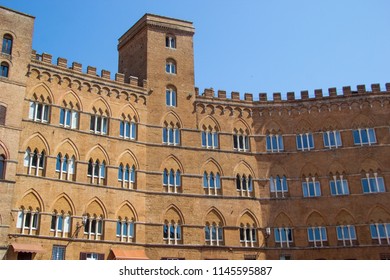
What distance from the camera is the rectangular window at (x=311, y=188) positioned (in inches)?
1578

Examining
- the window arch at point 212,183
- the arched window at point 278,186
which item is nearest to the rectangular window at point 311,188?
the arched window at point 278,186

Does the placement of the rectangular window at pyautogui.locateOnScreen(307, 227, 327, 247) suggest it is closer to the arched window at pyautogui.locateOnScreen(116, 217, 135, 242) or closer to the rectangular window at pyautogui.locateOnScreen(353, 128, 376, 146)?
the rectangular window at pyautogui.locateOnScreen(353, 128, 376, 146)

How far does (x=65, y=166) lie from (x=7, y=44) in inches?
372

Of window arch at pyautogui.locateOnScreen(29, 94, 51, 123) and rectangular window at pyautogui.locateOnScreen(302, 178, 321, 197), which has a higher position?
window arch at pyautogui.locateOnScreen(29, 94, 51, 123)

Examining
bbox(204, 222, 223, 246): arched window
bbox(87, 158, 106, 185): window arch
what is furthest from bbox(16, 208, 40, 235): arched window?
bbox(204, 222, 223, 246): arched window

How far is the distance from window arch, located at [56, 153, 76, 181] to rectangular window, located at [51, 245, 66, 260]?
15.4 feet

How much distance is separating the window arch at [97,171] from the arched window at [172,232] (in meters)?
5.82

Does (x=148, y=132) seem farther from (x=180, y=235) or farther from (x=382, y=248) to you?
(x=382, y=248)

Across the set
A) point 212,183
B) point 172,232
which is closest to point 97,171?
point 172,232

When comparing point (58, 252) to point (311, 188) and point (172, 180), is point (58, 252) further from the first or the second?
point (311, 188)

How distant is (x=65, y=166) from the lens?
3466 cm

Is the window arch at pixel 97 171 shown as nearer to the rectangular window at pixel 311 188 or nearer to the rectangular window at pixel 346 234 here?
the rectangular window at pixel 311 188

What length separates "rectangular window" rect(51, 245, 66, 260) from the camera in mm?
32281
